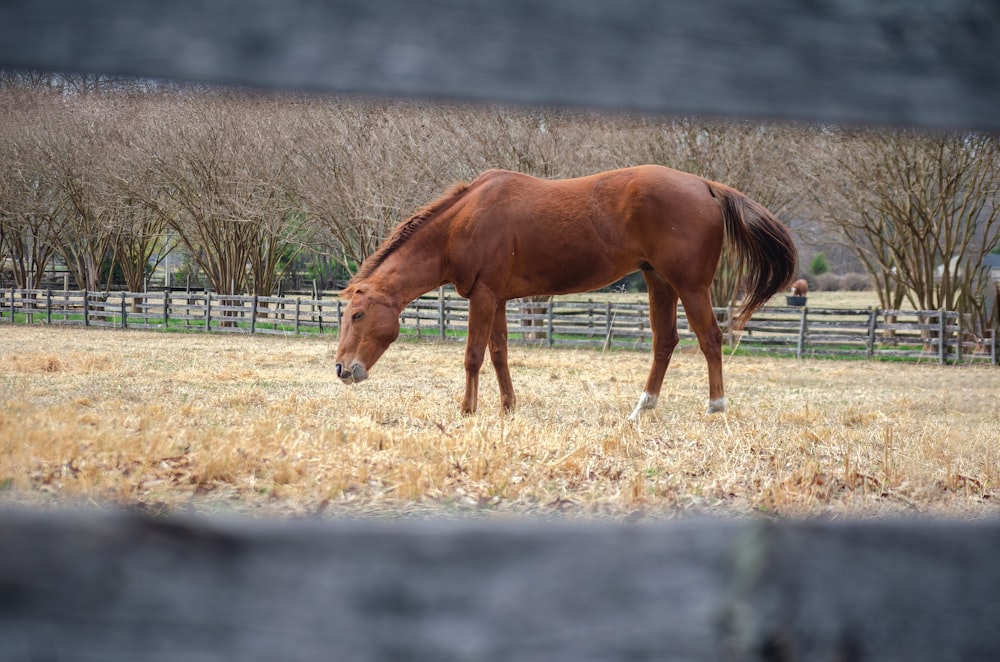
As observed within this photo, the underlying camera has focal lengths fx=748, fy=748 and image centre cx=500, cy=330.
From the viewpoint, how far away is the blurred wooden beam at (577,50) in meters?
0.72

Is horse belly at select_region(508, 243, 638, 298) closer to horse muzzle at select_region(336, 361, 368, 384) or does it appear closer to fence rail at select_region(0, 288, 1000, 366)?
horse muzzle at select_region(336, 361, 368, 384)

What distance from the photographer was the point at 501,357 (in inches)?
250

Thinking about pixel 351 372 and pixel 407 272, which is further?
pixel 407 272

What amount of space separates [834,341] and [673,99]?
54.6 ft

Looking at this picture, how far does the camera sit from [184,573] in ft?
2.22

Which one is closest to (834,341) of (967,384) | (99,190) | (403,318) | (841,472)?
(967,384)

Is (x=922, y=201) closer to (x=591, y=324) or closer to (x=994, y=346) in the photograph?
(x=994, y=346)

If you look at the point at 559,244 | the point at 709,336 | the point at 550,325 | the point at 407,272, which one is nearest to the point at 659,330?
the point at 709,336

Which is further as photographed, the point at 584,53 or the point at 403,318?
the point at 403,318

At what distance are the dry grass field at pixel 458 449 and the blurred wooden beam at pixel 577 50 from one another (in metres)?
1.50

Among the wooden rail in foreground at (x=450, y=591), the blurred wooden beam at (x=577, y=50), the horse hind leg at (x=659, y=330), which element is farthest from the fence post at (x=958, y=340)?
the wooden rail in foreground at (x=450, y=591)

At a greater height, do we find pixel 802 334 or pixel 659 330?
pixel 659 330

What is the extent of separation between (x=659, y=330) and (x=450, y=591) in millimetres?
6022

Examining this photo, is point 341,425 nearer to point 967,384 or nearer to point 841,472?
point 841,472
